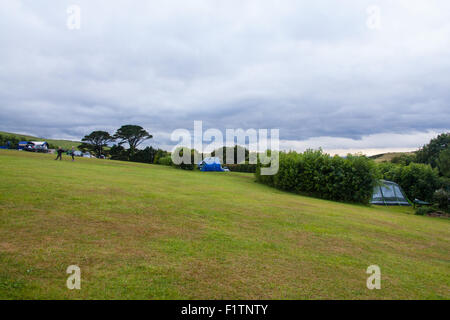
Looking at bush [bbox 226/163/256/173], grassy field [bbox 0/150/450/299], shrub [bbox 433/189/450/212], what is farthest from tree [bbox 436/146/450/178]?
bush [bbox 226/163/256/173]

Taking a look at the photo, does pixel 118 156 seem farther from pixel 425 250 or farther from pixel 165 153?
pixel 425 250

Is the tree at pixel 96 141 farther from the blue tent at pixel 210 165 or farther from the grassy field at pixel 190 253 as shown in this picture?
the grassy field at pixel 190 253

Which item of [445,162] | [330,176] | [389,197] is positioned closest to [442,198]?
[445,162]

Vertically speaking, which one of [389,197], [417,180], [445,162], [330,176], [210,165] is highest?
[445,162]

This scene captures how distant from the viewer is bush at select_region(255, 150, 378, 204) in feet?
65.3

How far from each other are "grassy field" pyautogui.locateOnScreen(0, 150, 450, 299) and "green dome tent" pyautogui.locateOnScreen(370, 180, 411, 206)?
1535 centimetres

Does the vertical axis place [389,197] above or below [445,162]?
below

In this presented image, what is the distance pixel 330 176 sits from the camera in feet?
67.0

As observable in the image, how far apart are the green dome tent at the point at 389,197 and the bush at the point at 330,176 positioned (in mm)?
4195

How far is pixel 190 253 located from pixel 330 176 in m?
17.8

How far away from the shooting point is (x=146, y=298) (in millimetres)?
3588

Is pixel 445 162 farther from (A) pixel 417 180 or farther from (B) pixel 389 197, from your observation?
(B) pixel 389 197

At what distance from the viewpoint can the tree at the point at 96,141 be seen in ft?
219

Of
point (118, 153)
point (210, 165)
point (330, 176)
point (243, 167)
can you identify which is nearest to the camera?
point (330, 176)
